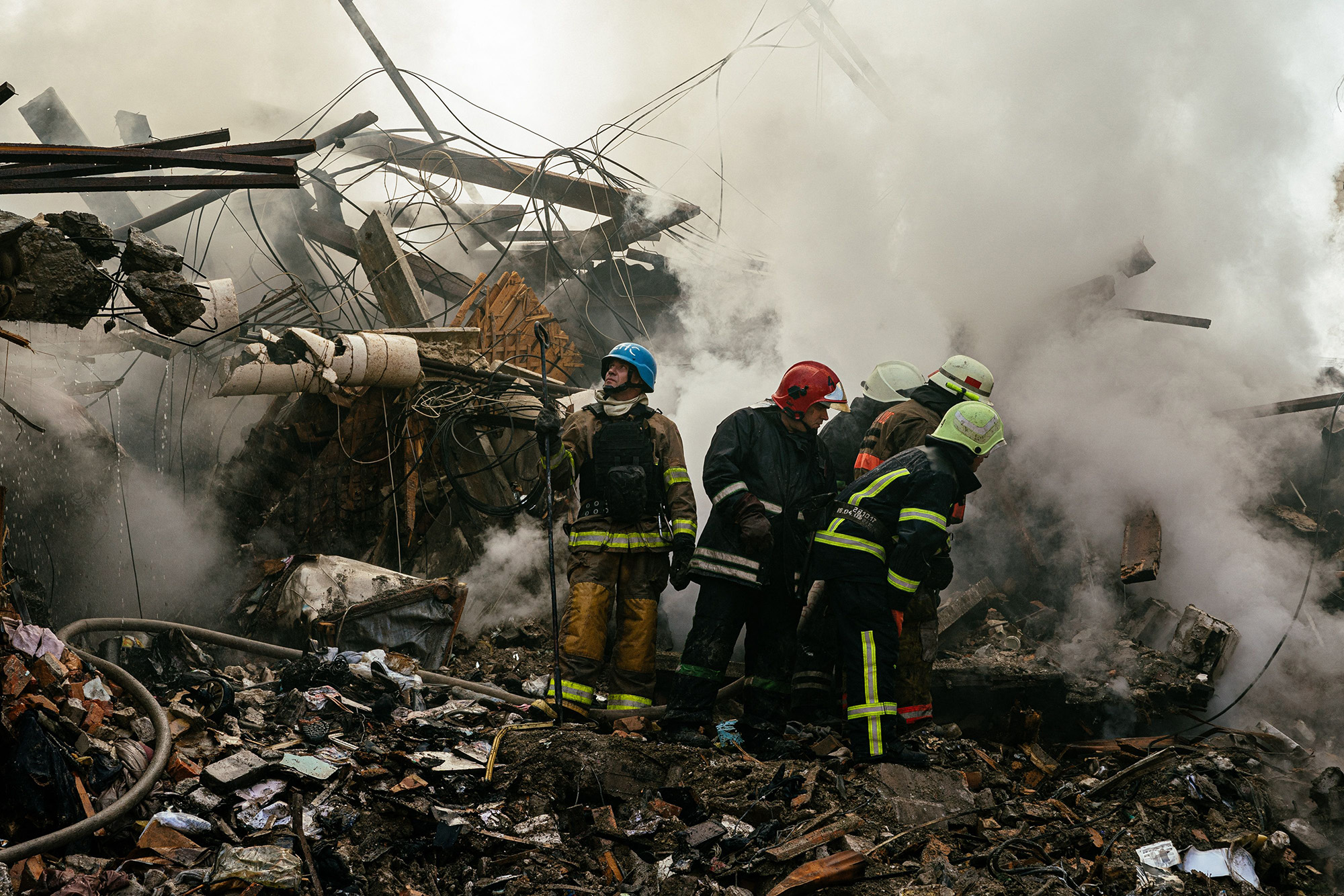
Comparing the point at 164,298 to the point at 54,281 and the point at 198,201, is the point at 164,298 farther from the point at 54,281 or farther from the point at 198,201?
the point at 198,201

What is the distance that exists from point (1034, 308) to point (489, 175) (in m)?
6.56

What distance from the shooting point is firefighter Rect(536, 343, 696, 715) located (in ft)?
15.6

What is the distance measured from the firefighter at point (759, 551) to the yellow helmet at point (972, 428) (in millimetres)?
769

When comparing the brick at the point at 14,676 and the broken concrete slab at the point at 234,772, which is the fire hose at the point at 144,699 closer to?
the broken concrete slab at the point at 234,772

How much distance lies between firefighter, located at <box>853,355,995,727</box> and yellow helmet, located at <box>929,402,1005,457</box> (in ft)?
1.47

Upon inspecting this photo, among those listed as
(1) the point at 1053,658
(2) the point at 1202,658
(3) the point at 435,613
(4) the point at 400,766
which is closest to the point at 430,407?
(3) the point at 435,613

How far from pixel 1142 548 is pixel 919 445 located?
8.27 ft

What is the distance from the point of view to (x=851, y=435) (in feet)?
20.6

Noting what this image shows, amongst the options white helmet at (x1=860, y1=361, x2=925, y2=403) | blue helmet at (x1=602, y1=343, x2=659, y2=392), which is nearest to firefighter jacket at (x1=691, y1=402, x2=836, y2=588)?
blue helmet at (x1=602, y1=343, x2=659, y2=392)

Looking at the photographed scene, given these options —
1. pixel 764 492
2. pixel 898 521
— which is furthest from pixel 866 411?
pixel 898 521

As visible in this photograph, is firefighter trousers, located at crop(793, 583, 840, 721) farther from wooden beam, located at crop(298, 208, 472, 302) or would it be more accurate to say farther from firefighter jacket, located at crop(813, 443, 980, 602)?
wooden beam, located at crop(298, 208, 472, 302)

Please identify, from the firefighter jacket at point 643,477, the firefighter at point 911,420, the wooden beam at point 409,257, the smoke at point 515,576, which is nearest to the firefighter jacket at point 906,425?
the firefighter at point 911,420

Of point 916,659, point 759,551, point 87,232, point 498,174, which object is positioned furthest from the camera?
point 498,174

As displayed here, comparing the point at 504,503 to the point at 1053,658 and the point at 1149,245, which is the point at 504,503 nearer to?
the point at 1053,658
